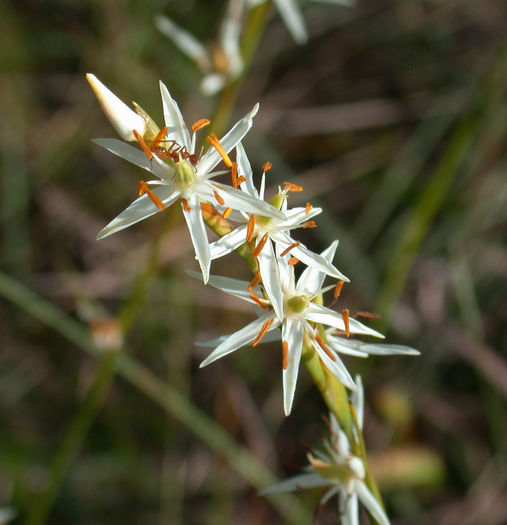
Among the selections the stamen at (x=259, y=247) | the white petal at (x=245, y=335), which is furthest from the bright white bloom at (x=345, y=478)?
the stamen at (x=259, y=247)

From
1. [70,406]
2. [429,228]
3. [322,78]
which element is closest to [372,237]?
[429,228]

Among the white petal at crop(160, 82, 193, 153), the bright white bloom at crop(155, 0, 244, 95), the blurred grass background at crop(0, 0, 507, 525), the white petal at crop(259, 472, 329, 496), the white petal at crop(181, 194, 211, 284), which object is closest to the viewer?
the white petal at crop(181, 194, 211, 284)

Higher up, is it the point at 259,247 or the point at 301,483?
the point at 259,247

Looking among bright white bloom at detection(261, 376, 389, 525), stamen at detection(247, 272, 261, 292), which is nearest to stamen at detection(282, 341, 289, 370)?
stamen at detection(247, 272, 261, 292)

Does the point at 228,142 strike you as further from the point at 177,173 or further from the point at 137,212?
the point at 137,212

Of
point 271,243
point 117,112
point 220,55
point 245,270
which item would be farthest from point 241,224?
point 245,270

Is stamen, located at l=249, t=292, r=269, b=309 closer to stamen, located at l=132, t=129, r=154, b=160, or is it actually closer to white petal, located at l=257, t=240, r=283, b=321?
white petal, located at l=257, t=240, r=283, b=321
